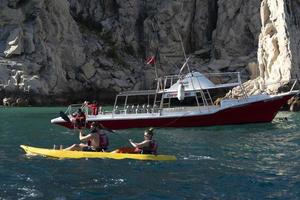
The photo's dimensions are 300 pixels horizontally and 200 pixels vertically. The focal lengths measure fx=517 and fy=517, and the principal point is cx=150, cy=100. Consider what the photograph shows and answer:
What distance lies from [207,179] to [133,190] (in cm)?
338

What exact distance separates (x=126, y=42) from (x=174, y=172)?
8537 cm

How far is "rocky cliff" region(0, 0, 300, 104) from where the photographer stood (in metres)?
77.5

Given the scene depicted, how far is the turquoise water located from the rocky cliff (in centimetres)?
4173

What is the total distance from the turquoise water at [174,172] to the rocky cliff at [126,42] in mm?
41734

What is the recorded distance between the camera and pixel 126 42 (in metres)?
105

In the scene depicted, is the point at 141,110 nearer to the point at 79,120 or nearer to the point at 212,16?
the point at 79,120

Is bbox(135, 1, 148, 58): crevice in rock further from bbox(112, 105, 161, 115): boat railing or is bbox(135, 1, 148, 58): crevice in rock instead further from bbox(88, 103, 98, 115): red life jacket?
bbox(88, 103, 98, 115): red life jacket

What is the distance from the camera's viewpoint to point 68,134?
39.3 meters

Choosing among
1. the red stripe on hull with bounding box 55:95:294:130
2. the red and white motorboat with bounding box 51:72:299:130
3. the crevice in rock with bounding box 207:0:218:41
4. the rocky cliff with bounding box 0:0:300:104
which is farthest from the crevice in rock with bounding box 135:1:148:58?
the red stripe on hull with bounding box 55:95:294:130

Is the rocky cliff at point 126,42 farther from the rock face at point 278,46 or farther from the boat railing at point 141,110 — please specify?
the boat railing at point 141,110

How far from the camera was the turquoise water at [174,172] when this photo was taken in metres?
→ 17.6

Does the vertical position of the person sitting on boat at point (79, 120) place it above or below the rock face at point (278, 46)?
below

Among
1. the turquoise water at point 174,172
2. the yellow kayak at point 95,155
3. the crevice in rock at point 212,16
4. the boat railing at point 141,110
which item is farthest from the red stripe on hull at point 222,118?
the crevice in rock at point 212,16

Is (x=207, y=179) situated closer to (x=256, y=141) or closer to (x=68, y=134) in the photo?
(x=256, y=141)
